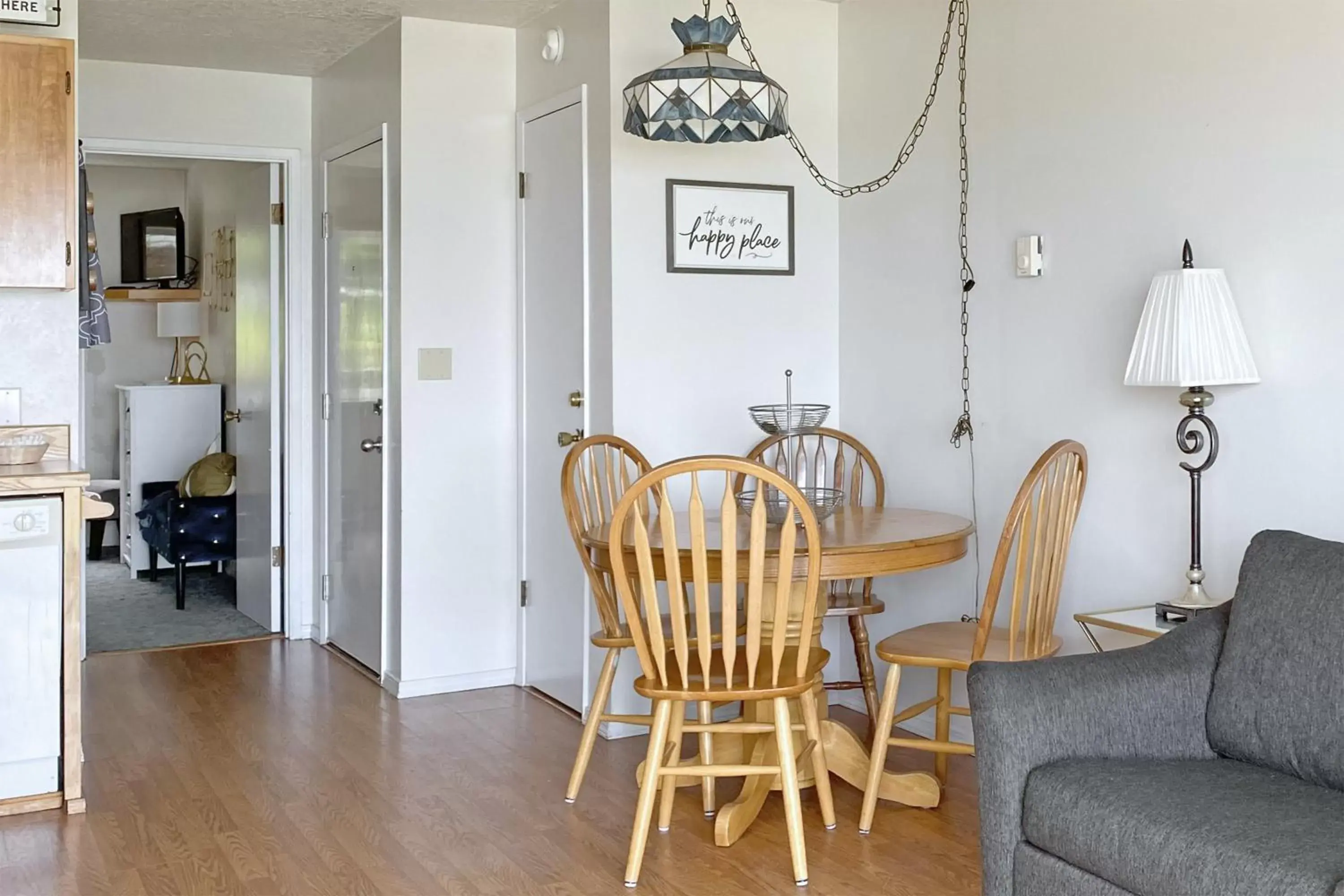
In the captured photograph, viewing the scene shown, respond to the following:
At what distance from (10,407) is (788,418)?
216cm

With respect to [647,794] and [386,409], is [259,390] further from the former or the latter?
[647,794]

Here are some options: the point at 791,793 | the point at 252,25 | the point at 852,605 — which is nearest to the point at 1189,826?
the point at 791,793

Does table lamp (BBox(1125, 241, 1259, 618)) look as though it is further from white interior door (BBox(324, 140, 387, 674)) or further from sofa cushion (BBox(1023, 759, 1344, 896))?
white interior door (BBox(324, 140, 387, 674))

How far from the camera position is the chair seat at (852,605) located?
3641 mm

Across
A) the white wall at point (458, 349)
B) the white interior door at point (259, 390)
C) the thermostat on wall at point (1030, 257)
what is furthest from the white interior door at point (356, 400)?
the thermostat on wall at point (1030, 257)

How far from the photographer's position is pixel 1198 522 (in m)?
2.96

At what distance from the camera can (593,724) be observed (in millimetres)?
3389

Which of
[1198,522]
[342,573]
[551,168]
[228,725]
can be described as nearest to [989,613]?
[1198,522]

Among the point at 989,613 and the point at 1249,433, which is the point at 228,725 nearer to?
the point at 989,613

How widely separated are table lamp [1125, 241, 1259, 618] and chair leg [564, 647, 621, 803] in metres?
1.36

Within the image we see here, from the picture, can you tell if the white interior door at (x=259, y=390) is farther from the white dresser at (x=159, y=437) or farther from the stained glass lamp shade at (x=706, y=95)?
the stained glass lamp shade at (x=706, y=95)

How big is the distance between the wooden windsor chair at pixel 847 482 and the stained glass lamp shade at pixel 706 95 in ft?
3.07

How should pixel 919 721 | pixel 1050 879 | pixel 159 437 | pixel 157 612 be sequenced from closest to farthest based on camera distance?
pixel 1050 879 → pixel 919 721 → pixel 157 612 → pixel 159 437

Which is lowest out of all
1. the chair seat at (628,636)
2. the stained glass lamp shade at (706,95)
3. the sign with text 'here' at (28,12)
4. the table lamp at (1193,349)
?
the chair seat at (628,636)
